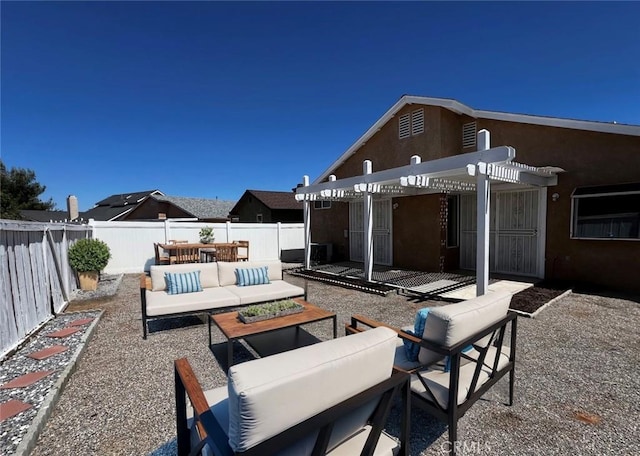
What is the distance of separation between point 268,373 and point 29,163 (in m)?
43.5

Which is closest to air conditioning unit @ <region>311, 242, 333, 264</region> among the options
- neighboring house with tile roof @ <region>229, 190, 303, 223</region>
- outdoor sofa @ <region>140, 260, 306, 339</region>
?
outdoor sofa @ <region>140, 260, 306, 339</region>

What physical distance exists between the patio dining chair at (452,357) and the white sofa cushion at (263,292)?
3.19 metres

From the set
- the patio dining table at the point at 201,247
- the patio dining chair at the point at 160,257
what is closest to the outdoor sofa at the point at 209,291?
the patio dining table at the point at 201,247

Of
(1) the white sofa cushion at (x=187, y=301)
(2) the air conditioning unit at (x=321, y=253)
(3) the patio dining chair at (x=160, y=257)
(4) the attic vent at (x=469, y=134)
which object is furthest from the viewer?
(2) the air conditioning unit at (x=321, y=253)

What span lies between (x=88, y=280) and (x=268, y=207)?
14.6 meters

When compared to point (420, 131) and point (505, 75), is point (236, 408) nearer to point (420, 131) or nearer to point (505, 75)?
point (420, 131)

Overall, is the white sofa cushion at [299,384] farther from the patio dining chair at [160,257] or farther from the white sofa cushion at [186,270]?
the patio dining chair at [160,257]

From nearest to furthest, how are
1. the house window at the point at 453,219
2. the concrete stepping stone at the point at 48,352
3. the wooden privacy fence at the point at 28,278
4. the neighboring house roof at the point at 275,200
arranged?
the concrete stepping stone at the point at 48,352 → the wooden privacy fence at the point at 28,278 → the house window at the point at 453,219 → the neighboring house roof at the point at 275,200

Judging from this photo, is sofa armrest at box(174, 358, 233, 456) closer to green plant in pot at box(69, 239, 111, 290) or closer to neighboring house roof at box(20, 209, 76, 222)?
green plant in pot at box(69, 239, 111, 290)

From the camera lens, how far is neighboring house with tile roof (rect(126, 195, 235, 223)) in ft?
83.5

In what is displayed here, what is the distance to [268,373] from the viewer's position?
128cm

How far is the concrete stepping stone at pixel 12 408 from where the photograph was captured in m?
2.70

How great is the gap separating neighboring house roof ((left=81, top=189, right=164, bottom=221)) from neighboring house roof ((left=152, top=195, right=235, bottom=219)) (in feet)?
10.5

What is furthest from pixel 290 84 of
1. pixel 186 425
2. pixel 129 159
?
pixel 129 159
